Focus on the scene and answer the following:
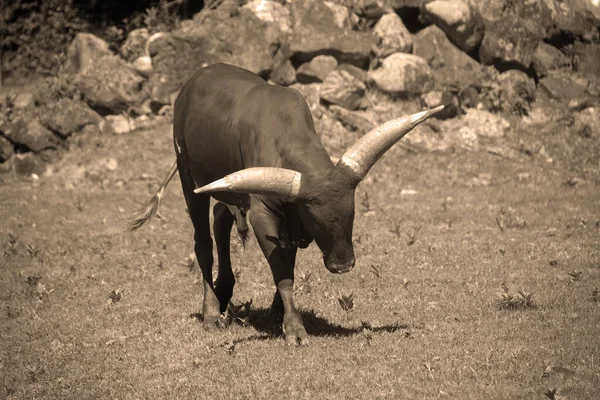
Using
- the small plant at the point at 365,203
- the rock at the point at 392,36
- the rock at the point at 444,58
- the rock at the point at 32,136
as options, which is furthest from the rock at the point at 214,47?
the small plant at the point at 365,203

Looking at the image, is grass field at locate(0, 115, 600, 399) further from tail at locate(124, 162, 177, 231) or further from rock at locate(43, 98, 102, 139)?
rock at locate(43, 98, 102, 139)

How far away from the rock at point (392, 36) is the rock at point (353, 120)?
1.48 m

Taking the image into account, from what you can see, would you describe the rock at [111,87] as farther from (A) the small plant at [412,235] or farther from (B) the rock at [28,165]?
(A) the small plant at [412,235]

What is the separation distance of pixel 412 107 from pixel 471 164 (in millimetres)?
2002

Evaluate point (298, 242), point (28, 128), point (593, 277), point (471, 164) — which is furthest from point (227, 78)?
point (28, 128)

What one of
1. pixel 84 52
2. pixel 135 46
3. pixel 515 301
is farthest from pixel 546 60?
pixel 84 52

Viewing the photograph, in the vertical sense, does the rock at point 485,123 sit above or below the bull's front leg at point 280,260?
below

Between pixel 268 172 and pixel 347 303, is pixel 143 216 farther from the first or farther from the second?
pixel 268 172

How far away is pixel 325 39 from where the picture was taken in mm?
16891

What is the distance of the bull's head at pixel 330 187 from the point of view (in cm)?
697

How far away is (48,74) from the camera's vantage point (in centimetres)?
2088

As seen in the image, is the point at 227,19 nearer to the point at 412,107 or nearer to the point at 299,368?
the point at 412,107

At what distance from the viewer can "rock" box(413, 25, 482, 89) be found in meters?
16.7

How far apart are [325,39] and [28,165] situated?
6534 mm
